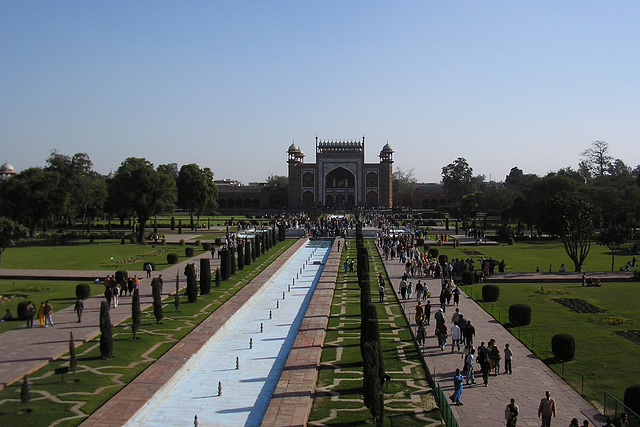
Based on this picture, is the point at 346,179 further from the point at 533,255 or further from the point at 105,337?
the point at 105,337

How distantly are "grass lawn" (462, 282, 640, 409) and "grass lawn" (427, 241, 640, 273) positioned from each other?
540 centimetres

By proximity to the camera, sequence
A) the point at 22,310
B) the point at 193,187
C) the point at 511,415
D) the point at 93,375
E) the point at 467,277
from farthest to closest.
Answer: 1. the point at 193,187
2. the point at 467,277
3. the point at 22,310
4. the point at 93,375
5. the point at 511,415

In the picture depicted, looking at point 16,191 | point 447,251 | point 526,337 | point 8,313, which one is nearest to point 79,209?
point 16,191

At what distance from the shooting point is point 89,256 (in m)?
31.1

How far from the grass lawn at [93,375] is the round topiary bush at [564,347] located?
28.2ft

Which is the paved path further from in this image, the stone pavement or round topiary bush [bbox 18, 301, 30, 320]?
the stone pavement

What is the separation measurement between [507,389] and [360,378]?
2786 millimetres

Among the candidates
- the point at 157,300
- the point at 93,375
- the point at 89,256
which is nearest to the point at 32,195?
the point at 89,256

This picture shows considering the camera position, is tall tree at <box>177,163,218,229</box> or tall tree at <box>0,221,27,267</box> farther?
tall tree at <box>177,163,218,229</box>

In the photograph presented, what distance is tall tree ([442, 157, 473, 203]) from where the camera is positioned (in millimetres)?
80312

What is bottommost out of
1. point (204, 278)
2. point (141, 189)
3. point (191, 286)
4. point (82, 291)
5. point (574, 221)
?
point (82, 291)

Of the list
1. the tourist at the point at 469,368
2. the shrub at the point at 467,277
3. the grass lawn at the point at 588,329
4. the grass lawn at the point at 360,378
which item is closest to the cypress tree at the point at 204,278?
the grass lawn at the point at 360,378

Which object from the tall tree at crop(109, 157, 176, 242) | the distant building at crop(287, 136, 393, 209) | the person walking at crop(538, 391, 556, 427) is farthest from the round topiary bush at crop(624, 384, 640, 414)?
the distant building at crop(287, 136, 393, 209)

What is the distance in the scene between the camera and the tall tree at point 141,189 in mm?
39406
